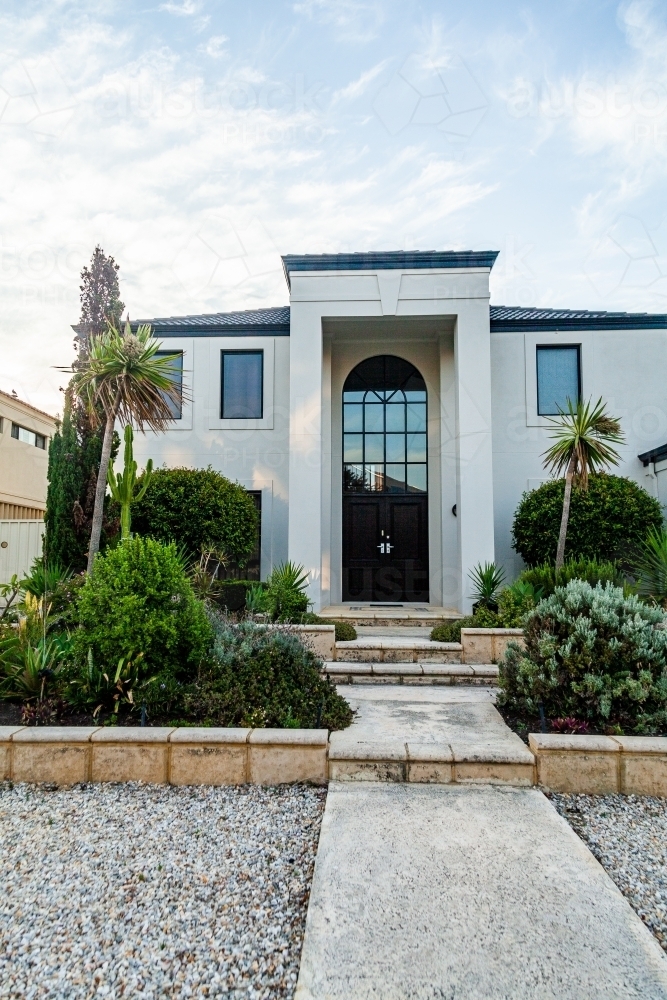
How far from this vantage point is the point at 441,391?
12.3 meters

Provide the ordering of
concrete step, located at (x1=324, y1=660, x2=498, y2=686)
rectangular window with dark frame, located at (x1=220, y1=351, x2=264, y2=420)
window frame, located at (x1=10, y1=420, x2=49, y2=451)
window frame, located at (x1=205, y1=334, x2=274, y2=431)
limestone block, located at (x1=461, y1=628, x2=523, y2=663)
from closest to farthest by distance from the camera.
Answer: concrete step, located at (x1=324, y1=660, x2=498, y2=686)
limestone block, located at (x1=461, y1=628, x2=523, y2=663)
window frame, located at (x1=205, y1=334, x2=274, y2=431)
rectangular window with dark frame, located at (x1=220, y1=351, x2=264, y2=420)
window frame, located at (x1=10, y1=420, x2=49, y2=451)

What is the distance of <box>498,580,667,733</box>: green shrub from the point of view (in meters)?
3.99

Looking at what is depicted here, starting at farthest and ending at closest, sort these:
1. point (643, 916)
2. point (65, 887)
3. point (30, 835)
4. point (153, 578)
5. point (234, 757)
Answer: point (153, 578)
point (234, 757)
point (30, 835)
point (65, 887)
point (643, 916)

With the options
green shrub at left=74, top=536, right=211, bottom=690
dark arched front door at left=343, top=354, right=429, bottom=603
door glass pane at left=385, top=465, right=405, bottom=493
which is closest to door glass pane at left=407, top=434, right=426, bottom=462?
dark arched front door at left=343, top=354, right=429, bottom=603

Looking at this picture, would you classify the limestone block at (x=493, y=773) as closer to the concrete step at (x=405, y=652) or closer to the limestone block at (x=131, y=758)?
the limestone block at (x=131, y=758)

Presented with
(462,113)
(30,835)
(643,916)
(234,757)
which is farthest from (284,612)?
(462,113)

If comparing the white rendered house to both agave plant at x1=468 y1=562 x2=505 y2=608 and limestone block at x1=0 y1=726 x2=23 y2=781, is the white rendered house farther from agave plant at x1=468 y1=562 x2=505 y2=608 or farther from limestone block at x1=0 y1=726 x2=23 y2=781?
limestone block at x1=0 y1=726 x2=23 y2=781

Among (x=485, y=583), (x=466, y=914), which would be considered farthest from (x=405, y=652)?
(x=466, y=914)

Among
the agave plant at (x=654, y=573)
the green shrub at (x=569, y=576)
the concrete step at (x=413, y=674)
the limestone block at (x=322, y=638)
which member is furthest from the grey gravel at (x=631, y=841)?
the agave plant at (x=654, y=573)

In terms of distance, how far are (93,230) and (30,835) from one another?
10133 mm

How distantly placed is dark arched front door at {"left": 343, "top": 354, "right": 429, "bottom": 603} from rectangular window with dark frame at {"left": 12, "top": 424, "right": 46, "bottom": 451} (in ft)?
40.1

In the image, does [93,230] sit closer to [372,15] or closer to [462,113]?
[372,15]

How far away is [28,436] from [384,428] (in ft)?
44.1

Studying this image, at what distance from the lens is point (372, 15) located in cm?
761
